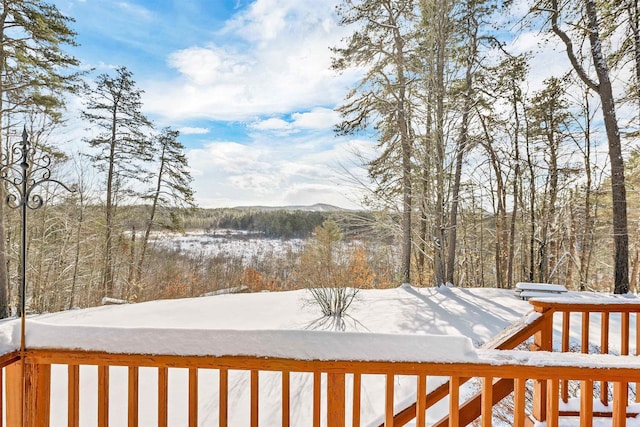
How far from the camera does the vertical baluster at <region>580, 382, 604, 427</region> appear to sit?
3.34 ft

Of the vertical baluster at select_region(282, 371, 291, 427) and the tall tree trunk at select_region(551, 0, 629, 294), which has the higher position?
the tall tree trunk at select_region(551, 0, 629, 294)

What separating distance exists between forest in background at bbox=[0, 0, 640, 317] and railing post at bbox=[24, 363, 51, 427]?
4.43 metres

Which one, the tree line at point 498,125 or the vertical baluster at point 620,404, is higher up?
the tree line at point 498,125

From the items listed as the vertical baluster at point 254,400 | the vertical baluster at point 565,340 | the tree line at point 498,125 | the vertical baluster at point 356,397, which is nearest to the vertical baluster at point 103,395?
the vertical baluster at point 254,400

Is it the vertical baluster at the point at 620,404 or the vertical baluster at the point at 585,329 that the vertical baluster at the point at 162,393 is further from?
the vertical baluster at the point at 585,329

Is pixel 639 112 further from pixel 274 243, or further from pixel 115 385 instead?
pixel 274 243

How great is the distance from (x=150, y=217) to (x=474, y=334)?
964 cm

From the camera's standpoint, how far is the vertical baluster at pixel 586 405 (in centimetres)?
102

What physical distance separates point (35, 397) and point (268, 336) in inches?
32.6

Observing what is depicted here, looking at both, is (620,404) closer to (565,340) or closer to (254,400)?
(565,340)

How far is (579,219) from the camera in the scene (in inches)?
337

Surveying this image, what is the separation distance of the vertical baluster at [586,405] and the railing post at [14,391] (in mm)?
1861

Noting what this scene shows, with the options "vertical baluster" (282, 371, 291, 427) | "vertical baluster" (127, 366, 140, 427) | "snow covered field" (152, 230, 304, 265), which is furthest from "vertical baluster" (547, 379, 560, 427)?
"snow covered field" (152, 230, 304, 265)

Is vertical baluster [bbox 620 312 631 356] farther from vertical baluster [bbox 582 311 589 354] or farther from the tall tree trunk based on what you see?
the tall tree trunk
